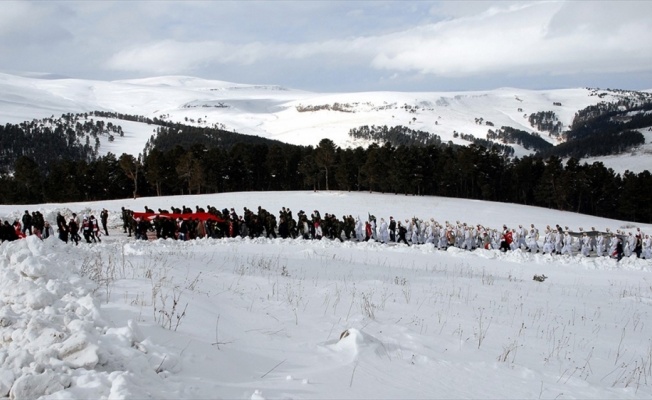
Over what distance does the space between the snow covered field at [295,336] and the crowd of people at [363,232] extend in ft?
50.9

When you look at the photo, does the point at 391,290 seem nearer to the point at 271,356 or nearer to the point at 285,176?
the point at 271,356

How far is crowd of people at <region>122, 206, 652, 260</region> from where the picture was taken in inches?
1026

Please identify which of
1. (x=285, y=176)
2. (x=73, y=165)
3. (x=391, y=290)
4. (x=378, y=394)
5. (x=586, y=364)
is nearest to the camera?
(x=378, y=394)

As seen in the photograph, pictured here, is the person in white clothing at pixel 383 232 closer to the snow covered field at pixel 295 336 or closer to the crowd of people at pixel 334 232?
the crowd of people at pixel 334 232

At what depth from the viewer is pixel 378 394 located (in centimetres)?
419

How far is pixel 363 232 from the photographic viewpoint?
100 ft

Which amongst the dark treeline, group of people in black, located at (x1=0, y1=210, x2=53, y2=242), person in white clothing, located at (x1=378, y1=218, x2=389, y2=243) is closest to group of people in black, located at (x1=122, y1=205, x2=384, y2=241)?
person in white clothing, located at (x1=378, y1=218, x2=389, y2=243)

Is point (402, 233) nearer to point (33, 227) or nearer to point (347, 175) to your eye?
point (33, 227)

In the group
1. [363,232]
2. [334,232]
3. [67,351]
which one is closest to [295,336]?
[67,351]

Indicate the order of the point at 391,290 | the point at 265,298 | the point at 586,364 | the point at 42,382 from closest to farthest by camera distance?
the point at 42,382
the point at 586,364
the point at 265,298
the point at 391,290

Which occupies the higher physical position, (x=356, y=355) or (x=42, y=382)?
(x=42, y=382)

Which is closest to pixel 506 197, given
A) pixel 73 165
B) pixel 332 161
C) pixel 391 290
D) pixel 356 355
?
pixel 332 161

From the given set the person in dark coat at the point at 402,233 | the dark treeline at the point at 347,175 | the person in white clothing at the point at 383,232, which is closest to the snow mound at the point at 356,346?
the person in dark coat at the point at 402,233

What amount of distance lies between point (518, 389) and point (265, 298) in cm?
395
